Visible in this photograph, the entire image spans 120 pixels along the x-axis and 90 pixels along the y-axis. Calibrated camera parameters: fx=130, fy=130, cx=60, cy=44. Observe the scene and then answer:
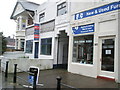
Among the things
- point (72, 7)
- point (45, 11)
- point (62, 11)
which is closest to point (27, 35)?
point (45, 11)

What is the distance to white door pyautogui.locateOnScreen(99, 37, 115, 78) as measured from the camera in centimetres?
791

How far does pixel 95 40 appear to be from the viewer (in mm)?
8836

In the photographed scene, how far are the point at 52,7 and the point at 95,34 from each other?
7110 millimetres

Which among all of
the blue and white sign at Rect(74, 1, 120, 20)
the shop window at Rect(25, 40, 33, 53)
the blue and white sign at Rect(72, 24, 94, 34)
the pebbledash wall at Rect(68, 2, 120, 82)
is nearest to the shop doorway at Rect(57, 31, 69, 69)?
the pebbledash wall at Rect(68, 2, 120, 82)

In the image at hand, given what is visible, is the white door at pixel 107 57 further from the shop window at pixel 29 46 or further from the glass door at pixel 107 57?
the shop window at pixel 29 46

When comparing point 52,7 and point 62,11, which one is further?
point 52,7

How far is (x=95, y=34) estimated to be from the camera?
29.1 feet

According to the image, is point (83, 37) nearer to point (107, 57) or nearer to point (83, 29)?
point (83, 29)

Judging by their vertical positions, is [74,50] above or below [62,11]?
below

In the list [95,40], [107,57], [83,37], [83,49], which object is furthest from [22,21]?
[107,57]

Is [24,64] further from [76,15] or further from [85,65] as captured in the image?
[76,15]

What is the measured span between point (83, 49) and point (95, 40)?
5.11 ft

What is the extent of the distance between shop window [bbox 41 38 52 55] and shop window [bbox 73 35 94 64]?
158 inches

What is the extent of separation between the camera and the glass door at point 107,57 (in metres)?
7.93
